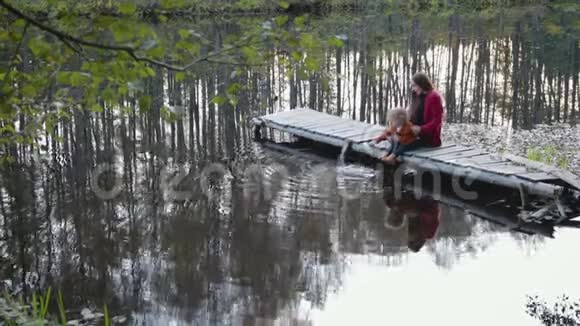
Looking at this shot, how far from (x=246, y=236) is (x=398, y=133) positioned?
3.35 m

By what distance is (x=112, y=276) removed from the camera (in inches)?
283

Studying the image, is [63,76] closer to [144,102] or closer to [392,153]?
[144,102]

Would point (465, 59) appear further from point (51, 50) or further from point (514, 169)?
point (51, 50)

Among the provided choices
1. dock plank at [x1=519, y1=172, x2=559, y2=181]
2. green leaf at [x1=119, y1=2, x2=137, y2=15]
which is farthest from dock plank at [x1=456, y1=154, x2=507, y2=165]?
green leaf at [x1=119, y1=2, x2=137, y2=15]

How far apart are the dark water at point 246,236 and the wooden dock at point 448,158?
1.32ft

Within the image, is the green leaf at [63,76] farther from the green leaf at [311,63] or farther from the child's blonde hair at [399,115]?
the child's blonde hair at [399,115]

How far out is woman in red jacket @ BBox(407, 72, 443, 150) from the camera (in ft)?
32.8

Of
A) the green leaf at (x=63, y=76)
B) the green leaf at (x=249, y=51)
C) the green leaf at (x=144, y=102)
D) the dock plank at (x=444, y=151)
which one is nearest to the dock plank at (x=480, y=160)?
the dock plank at (x=444, y=151)

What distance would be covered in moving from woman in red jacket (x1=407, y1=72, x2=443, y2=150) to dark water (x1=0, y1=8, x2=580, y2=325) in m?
1.01

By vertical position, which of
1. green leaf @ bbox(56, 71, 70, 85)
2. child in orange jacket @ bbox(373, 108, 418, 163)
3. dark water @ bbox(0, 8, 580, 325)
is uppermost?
green leaf @ bbox(56, 71, 70, 85)

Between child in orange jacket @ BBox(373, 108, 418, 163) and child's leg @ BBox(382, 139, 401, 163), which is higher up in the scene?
child in orange jacket @ BBox(373, 108, 418, 163)

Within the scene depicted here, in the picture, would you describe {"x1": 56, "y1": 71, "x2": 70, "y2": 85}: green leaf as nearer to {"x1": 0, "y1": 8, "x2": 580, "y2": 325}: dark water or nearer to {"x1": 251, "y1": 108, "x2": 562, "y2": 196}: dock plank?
{"x1": 0, "y1": 8, "x2": 580, "y2": 325}: dark water

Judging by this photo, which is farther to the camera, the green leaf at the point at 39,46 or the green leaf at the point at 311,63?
the green leaf at the point at 311,63

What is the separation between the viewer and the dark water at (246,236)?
657 cm
